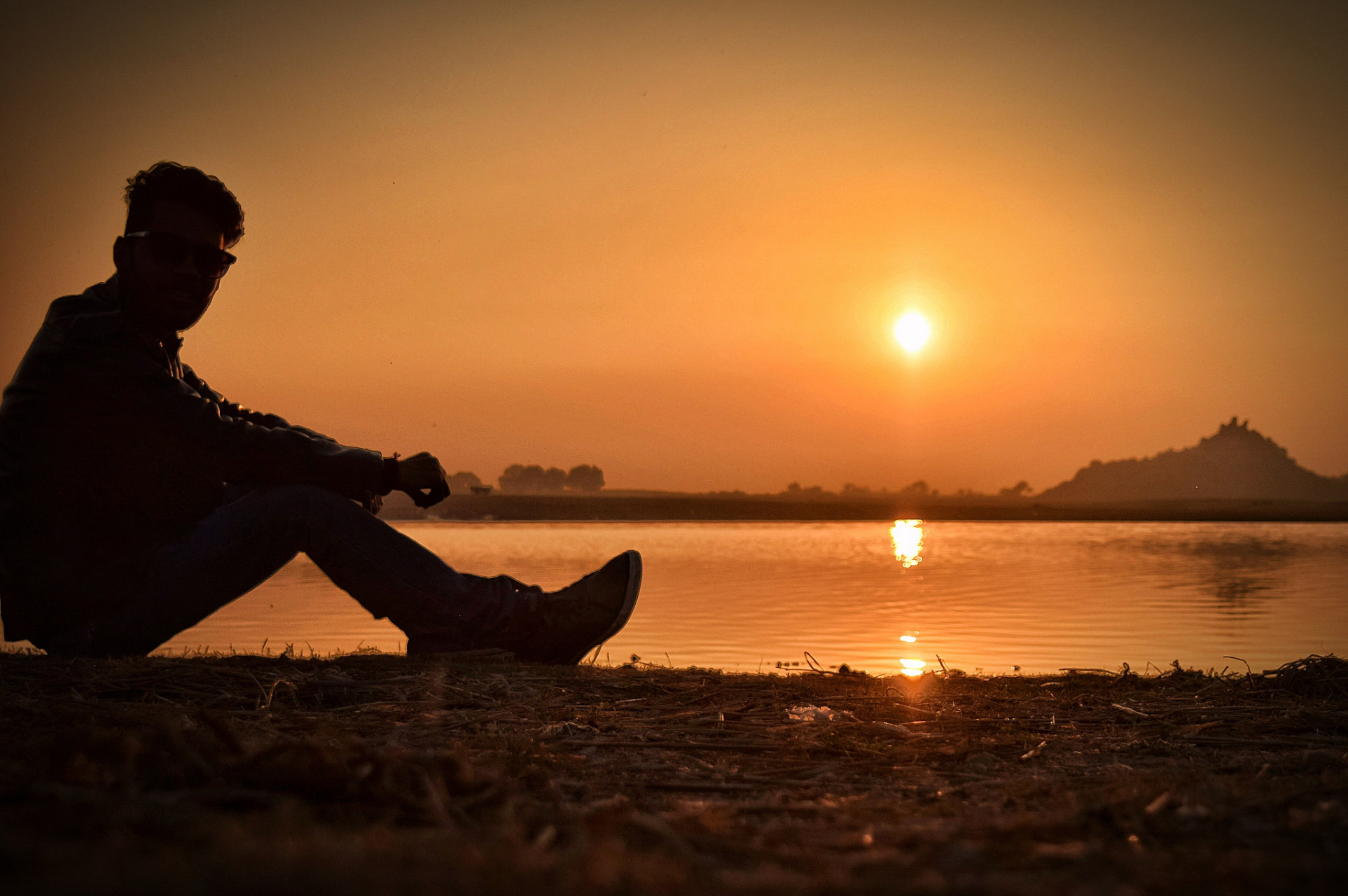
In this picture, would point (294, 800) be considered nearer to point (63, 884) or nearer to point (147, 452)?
point (63, 884)

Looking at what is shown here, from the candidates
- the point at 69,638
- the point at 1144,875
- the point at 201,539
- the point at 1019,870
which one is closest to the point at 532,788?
the point at 1019,870

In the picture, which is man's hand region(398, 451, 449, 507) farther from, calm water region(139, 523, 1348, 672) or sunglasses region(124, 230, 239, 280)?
calm water region(139, 523, 1348, 672)

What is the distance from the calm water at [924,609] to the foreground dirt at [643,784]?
2.33 meters

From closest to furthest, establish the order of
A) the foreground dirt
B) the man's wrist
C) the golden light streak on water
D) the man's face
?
1. the foreground dirt
2. the man's face
3. the man's wrist
4. the golden light streak on water

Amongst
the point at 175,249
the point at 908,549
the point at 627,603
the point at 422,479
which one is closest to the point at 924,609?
the point at 627,603

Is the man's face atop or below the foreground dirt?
atop

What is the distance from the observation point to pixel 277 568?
370 cm

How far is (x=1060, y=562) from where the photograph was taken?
607 inches

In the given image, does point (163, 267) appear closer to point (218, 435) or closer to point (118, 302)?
point (118, 302)

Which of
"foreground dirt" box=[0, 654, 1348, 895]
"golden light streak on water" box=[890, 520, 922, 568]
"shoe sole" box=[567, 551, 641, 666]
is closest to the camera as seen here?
"foreground dirt" box=[0, 654, 1348, 895]

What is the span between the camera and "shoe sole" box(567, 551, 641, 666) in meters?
3.82

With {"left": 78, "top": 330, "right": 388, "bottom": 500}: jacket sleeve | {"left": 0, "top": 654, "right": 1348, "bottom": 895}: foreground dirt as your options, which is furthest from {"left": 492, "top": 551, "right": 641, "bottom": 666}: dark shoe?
{"left": 78, "top": 330, "right": 388, "bottom": 500}: jacket sleeve

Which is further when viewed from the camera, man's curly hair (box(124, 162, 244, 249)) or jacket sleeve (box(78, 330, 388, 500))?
man's curly hair (box(124, 162, 244, 249))

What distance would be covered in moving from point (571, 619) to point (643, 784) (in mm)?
1865
